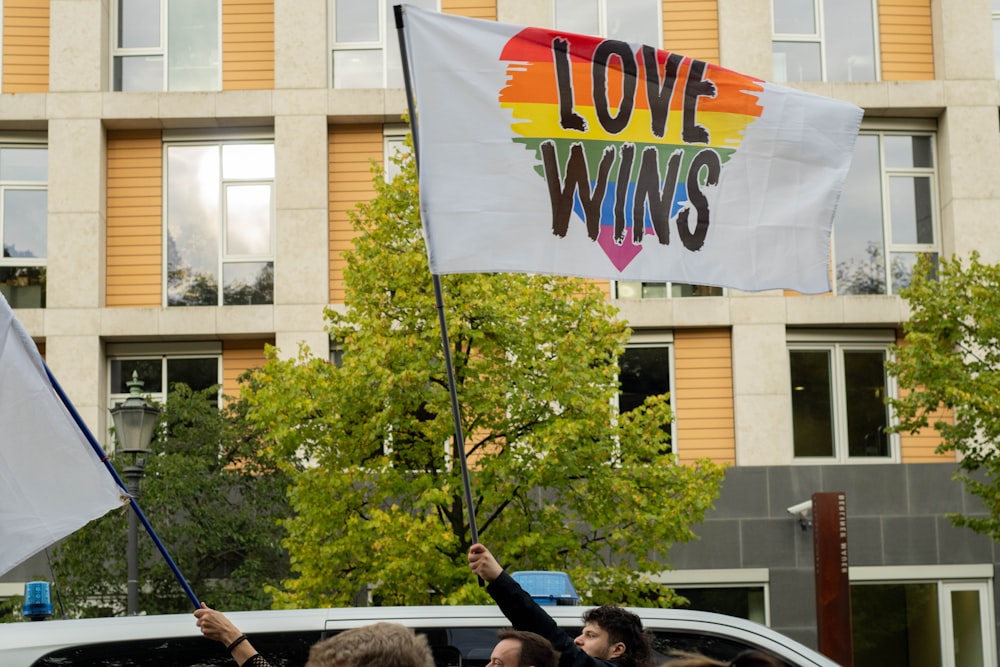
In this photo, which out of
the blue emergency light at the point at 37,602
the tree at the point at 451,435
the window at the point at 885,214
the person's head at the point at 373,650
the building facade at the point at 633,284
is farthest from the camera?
the window at the point at 885,214

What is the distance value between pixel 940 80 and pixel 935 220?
7.46 ft

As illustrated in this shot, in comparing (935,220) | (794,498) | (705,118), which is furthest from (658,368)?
(705,118)

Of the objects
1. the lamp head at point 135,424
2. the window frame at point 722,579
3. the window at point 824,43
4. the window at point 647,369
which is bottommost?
the window frame at point 722,579

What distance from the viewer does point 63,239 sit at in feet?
75.6

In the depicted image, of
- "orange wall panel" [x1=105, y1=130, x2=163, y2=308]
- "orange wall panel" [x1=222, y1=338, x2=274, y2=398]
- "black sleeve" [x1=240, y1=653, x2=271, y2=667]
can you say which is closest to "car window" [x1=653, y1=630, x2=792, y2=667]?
"black sleeve" [x1=240, y1=653, x2=271, y2=667]

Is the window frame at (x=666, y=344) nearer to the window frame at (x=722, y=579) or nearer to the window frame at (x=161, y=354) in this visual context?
the window frame at (x=722, y=579)

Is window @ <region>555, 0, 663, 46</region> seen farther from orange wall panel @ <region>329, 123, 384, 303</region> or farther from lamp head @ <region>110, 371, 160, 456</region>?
lamp head @ <region>110, 371, 160, 456</region>

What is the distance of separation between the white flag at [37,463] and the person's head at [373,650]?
2940 mm

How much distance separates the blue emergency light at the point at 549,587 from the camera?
6648 mm

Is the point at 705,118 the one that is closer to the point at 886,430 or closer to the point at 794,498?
the point at 886,430

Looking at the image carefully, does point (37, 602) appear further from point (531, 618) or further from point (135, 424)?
point (135, 424)

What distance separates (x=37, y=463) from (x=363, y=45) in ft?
61.7

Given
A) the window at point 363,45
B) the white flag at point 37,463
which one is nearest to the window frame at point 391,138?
the window at point 363,45

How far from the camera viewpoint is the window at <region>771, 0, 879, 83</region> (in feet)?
79.4
